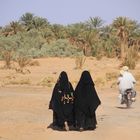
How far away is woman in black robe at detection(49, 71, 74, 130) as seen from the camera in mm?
12547

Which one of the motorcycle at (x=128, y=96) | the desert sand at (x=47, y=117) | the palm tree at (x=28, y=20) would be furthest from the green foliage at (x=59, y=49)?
the motorcycle at (x=128, y=96)

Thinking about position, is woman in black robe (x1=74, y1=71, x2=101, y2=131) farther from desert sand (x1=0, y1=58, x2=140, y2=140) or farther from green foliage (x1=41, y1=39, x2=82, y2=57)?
green foliage (x1=41, y1=39, x2=82, y2=57)

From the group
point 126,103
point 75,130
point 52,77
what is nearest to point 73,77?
point 52,77

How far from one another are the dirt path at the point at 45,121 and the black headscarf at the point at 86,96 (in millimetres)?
574

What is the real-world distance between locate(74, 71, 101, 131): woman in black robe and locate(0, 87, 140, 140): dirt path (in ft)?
0.90

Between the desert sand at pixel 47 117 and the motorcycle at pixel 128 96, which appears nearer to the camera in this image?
the desert sand at pixel 47 117

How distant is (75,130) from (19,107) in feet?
17.9

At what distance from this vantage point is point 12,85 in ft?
90.9

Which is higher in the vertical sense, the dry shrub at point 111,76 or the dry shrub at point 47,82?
the dry shrub at point 111,76

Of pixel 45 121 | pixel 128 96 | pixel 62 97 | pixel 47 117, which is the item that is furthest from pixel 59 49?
pixel 62 97

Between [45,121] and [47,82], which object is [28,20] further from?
[45,121]

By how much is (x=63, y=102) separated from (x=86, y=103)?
Result: 0.56 meters

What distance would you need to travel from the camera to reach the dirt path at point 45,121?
1188 centimetres

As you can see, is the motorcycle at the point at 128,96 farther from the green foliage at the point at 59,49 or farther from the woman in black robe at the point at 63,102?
the green foliage at the point at 59,49
